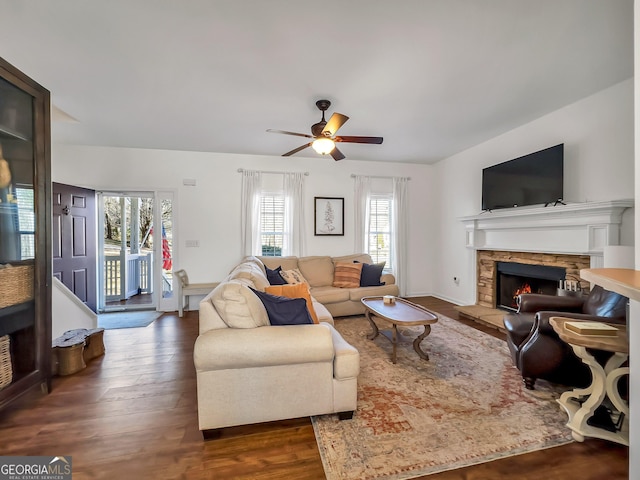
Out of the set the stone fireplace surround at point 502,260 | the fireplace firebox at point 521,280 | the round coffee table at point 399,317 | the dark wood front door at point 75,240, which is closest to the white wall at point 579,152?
the stone fireplace surround at point 502,260

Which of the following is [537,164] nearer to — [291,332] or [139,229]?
[291,332]

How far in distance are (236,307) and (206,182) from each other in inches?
145

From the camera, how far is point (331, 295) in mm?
4129

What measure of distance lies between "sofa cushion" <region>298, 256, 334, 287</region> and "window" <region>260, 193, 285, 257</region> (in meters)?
0.62

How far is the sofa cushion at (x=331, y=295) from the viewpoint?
4.09m

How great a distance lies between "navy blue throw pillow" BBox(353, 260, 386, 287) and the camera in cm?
450

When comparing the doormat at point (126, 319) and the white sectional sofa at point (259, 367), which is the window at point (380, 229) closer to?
the white sectional sofa at point (259, 367)

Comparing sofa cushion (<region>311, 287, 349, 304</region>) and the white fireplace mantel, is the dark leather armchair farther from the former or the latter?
sofa cushion (<region>311, 287, 349, 304</region>)

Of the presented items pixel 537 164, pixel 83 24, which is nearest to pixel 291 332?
pixel 83 24

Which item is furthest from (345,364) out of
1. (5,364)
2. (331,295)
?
(5,364)

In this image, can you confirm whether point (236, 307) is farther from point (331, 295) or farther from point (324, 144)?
point (331, 295)

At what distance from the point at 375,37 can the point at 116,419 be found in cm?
Result: 332

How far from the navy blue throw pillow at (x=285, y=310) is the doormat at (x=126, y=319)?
306cm

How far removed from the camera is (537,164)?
11.5 ft
